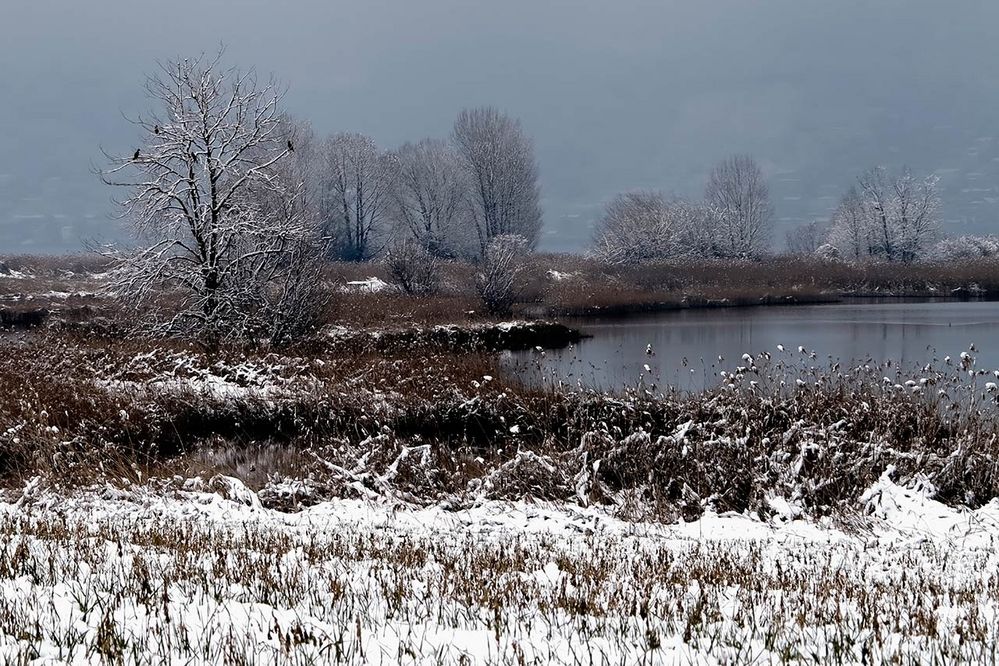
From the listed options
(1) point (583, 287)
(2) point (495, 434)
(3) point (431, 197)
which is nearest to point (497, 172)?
(3) point (431, 197)

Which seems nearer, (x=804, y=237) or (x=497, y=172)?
(x=497, y=172)

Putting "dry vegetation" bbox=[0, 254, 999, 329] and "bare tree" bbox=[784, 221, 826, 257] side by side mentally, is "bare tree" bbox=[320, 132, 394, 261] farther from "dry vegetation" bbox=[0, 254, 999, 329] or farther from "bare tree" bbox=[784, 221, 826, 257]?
"bare tree" bbox=[784, 221, 826, 257]

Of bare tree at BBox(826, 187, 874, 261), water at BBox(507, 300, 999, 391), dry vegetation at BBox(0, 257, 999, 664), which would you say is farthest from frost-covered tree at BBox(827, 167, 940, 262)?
dry vegetation at BBox(0, 257, 999, 664)

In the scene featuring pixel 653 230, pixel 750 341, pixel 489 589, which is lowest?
pixel 489 589

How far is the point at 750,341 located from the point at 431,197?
43347 mm

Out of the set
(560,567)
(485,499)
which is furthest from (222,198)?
(560,567)

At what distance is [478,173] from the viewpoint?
6475cm

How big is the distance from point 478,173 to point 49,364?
51147 mm

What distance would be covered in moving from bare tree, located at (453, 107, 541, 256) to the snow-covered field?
57.1 m

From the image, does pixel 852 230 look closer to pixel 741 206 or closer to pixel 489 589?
pixel 741 206

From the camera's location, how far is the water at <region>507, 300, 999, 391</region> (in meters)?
18.2

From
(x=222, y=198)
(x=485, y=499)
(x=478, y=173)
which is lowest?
(x=485, y=499)

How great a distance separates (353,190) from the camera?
210 ft

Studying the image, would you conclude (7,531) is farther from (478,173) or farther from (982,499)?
(478,173)
